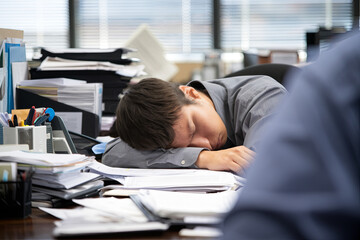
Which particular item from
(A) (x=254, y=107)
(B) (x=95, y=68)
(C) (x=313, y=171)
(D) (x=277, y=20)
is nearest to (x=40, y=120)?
(A) (x=254, y=107)

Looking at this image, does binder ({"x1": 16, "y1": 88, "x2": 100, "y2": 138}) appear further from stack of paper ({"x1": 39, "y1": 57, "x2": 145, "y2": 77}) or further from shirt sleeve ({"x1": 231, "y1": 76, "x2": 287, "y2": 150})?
shirt sleeve ({"x1": 231, "y1": 76, "x2": 287, "y2": 150})

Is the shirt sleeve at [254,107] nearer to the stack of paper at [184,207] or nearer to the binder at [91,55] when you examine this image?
the stack of paper at [184,207]

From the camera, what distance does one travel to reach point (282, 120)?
0.30m

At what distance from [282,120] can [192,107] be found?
1.03m

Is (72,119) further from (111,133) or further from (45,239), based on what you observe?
(45,239)

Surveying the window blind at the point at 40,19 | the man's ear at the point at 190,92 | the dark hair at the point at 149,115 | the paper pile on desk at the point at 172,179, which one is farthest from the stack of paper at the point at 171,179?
the window blind at the point at 40,19

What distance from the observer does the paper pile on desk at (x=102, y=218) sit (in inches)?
25.8

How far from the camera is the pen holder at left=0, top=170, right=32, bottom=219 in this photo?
808 mm

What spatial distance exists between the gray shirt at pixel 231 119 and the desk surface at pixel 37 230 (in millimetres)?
461

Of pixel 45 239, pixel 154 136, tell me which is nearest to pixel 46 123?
pixel 154 136

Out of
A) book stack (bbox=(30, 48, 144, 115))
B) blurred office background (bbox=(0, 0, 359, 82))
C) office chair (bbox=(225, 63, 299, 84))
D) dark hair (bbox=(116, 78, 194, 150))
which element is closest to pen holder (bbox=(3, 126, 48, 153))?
dark hair (bbox=(116, 78, 194, 150))

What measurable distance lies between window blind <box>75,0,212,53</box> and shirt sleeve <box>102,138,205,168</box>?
522 cm

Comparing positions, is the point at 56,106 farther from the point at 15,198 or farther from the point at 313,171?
the point at 313,171

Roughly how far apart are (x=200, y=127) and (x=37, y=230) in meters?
0.69
